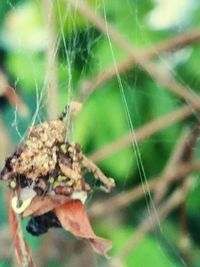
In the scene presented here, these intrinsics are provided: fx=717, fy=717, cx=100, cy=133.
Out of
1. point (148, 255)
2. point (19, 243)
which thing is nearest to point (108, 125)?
point (148, 255)

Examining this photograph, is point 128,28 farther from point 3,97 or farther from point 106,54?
point 3,97

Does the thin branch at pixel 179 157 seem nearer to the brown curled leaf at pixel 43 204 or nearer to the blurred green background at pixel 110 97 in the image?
the blurred green background at pixel 110 97

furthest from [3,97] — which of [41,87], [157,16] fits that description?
[157,16]

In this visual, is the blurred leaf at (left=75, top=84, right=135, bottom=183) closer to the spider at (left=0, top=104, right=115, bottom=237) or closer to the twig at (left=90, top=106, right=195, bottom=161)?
the twig at (left=90, top=106, right=195, bottom=161)

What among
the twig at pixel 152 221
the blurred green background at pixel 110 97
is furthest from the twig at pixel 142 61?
the twig at pixel 152 221

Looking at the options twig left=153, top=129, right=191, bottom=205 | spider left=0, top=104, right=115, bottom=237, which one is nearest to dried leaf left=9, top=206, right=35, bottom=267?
spider left=0, top=104, right=115, bottom=237

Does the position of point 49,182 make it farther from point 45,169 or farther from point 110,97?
point 110,97
